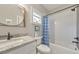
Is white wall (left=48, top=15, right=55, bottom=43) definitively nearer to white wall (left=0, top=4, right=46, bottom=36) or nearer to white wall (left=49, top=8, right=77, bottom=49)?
white wall (left=49, top=8, right=77, bottom=49)

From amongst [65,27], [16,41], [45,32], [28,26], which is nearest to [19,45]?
Result: [16,41]

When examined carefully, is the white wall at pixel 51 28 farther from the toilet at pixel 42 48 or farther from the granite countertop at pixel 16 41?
the granite countertop at pixel 16 41

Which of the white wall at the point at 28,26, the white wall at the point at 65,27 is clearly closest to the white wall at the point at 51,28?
the white wall at the point at 65,27

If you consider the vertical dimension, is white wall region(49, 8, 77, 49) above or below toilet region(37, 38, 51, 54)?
above

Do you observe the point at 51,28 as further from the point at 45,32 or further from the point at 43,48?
the point at 43,48

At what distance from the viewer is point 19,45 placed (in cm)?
98

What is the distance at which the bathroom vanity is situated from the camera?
2.77 ft

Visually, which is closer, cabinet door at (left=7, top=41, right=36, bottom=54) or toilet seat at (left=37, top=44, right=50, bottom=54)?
cabinet door at (left=7, top=41, right=36, bottom=54)

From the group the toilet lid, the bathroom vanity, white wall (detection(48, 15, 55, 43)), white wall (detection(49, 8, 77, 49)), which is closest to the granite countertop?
the bathroom vanity

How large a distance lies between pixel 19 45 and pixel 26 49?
4.6 inches
